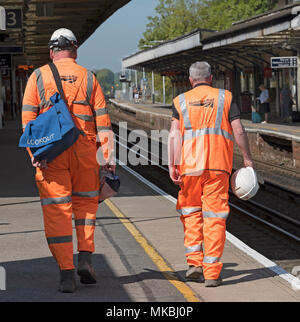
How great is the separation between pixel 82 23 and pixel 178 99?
70.5 feet

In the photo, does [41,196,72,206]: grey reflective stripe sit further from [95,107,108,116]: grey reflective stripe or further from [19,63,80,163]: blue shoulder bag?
[95,107,108,116]: grey reflective stripe

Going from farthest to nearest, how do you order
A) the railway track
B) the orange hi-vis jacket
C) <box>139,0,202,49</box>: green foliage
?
<box>139,0,202,49</box>: green foliage → the railway track → the orange hi-vis jacket

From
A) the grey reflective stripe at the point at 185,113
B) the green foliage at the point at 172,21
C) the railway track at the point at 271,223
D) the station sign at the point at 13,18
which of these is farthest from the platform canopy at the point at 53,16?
the green foliage at the point at 172,21

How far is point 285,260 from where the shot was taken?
9992 millimetres

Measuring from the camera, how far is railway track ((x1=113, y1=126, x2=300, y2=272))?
1071cm

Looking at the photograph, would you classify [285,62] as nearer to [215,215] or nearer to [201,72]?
[201,72]

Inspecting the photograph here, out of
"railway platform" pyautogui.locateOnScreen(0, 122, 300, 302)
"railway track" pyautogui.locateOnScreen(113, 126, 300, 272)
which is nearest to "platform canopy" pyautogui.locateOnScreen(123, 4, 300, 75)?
"railway track" pyautogui.locateOnScreen(113, 126, 300, 272)

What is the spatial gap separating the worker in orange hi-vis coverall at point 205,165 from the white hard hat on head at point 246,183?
74 mm

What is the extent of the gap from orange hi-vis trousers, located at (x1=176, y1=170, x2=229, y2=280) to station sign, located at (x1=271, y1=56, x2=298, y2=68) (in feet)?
77.1

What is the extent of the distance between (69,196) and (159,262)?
59.3 inches

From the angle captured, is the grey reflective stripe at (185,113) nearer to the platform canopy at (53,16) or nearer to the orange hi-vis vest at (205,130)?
the orange hi-vis vest at (205,130)

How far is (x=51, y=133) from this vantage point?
19.5 ft

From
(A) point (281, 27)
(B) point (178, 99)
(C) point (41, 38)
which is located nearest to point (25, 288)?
(B) point (178, 99)
